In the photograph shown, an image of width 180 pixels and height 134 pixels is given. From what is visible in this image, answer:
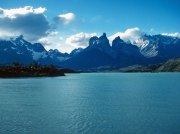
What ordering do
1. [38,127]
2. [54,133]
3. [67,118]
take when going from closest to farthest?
[54,133]
[38,127]
[67,118]

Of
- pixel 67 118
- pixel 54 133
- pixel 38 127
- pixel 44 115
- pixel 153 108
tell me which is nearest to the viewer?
pixel 54 133

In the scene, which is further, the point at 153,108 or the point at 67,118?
the point at 153,108

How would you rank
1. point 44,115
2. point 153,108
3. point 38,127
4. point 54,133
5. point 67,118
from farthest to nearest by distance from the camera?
point 153,108
point 44,115
point 67,118
point 38,127
point 54,133

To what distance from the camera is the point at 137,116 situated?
71.9m

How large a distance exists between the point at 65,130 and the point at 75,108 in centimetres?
2819

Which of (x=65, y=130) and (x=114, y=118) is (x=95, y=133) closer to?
(x=65, y=130)

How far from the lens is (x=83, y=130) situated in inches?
2291

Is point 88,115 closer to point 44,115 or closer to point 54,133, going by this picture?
point 44,115

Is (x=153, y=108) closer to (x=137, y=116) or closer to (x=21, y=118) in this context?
(x=137, y=116)

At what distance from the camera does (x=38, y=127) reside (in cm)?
6050

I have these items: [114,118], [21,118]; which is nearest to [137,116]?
[114,118]

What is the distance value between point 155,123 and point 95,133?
14.6 m

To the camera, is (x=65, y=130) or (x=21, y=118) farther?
(x=21, y=118)

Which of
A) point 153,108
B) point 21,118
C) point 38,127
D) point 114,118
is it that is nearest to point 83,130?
point 38,127
